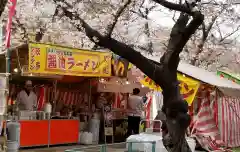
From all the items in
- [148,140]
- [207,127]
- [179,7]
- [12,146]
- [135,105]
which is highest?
[179,7]

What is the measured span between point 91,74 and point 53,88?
254 centimetres

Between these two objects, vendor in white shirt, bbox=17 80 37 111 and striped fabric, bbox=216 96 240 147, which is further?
striped fabric, bbox=216 96 240 147

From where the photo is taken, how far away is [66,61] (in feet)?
46.2

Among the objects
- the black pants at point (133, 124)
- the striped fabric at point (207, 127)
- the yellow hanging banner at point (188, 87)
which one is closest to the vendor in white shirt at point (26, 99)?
the black pants at point (133, 124)

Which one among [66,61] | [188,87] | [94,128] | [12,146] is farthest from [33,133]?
[188,87]

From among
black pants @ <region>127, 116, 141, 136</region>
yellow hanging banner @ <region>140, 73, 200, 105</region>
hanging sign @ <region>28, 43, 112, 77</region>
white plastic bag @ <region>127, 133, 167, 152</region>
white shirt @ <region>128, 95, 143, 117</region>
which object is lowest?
white plastic bag @ <region>127, 133, 167, 152</region>

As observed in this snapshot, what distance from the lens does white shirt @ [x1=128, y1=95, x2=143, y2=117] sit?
1839 cm

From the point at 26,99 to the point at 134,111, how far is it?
5.62m

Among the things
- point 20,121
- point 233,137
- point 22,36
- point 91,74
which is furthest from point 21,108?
point 233,137

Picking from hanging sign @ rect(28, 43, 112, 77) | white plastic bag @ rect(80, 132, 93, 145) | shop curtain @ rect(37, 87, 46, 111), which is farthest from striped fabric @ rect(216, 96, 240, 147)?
shop curtain @ rect(37, 87, 46, 111)

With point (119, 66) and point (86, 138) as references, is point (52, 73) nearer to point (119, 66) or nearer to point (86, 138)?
point (119, 66)

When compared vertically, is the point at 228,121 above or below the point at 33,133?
above

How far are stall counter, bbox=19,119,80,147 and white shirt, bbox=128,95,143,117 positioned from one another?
3545 mm

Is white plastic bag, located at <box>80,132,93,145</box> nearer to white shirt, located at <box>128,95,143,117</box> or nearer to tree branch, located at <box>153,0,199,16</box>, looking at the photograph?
white shirt, located at <box>128,95,143,117</box>
